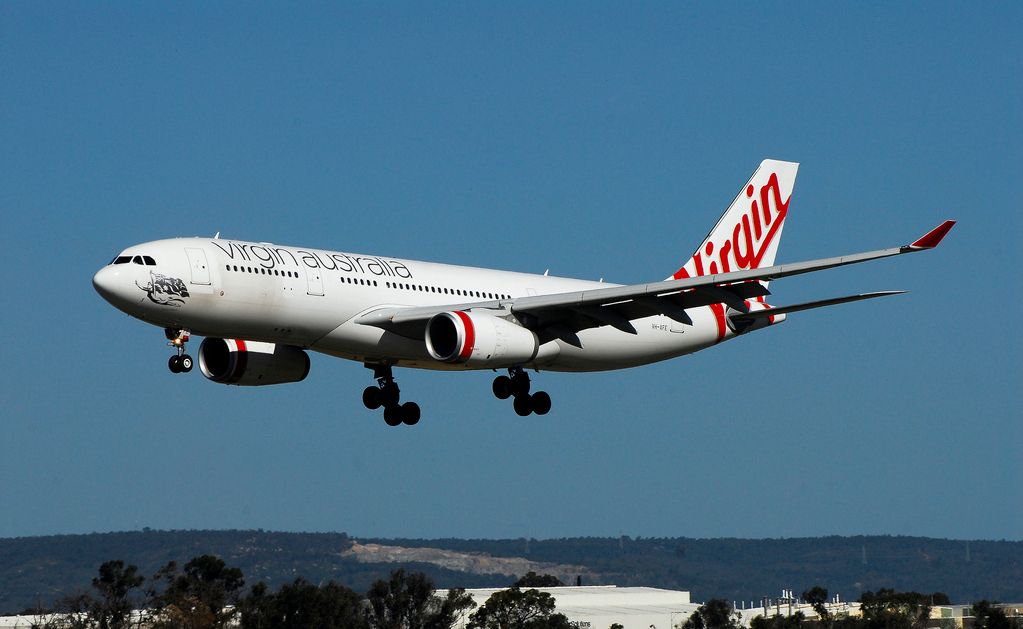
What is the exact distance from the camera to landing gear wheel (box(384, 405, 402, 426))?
46812mm

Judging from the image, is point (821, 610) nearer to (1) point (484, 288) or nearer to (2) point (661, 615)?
(2) point (661, 615)

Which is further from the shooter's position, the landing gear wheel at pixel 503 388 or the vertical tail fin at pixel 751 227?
the vertical tail fin at pixel 751 227

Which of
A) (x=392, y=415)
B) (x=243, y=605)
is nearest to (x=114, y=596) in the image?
(x=243, y=605)

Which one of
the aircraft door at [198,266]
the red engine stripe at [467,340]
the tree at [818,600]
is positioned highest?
the aircraft door at [198,266]

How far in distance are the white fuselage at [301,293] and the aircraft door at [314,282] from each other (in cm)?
3

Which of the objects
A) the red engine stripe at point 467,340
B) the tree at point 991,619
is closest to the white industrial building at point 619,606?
the tree at point 991,619

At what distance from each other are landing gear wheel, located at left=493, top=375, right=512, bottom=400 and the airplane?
31 millimetres

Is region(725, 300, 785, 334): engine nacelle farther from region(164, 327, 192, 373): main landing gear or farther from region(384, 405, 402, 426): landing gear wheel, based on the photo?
region(164, 327, 192, 373): main landing gear

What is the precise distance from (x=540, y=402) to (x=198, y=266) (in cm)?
1229

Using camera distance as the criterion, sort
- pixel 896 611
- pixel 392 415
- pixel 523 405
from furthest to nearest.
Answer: pixel 896 611
pixel 392 415
pixel 523 405

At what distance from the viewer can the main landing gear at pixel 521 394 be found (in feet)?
151

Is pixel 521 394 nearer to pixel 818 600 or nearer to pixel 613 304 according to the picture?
pixel 613 304

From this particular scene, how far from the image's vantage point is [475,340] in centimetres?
4050

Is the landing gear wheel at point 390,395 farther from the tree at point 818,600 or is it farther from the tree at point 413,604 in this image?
the tree at point 818,600
